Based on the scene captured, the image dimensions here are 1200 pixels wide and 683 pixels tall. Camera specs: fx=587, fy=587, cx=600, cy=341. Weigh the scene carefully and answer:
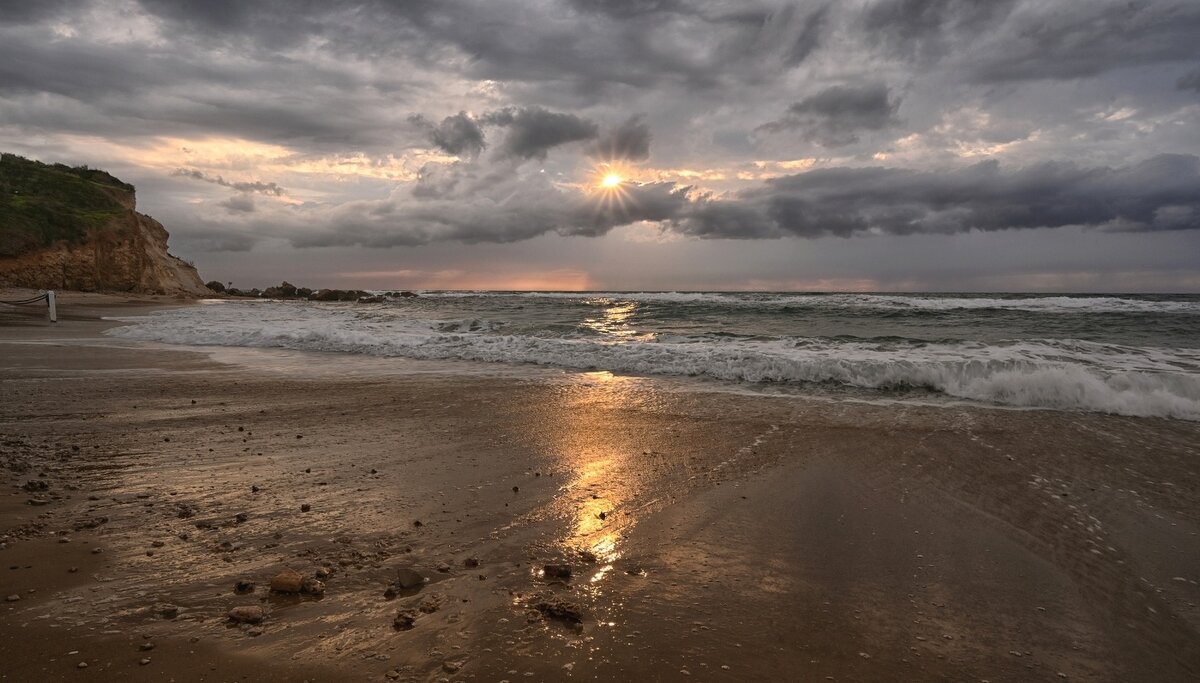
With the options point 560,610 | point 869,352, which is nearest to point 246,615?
point 560,610

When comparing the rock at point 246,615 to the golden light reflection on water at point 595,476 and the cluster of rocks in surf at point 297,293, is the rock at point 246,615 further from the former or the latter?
the cluster of rocks in surf at point 297,293

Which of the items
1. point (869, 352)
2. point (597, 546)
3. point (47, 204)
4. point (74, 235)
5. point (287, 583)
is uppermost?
point (47, 204)

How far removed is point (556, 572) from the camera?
10.4 feet

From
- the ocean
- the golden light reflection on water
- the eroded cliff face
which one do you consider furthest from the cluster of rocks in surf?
the golden light reflection on water

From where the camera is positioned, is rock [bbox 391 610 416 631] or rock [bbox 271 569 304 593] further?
rock [bbox 271 569 304 593]

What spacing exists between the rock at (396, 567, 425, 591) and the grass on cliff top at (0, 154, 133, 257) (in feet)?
134

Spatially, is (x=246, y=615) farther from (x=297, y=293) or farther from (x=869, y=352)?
(x=297, y=293)

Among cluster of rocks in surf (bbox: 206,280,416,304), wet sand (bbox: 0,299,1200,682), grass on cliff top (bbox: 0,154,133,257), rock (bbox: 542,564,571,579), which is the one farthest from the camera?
cluster of rocks in surf (bbox: 206,280,416,304)

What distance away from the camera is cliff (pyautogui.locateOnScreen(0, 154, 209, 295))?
104 ft

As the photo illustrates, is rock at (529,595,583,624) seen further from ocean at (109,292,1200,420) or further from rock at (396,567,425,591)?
ocean at (109,292,1200,420)

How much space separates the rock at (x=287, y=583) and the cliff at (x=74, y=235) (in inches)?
1572

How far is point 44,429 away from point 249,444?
7.72 feet

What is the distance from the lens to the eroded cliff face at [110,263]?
32031 mm

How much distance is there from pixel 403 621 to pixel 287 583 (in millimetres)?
691
